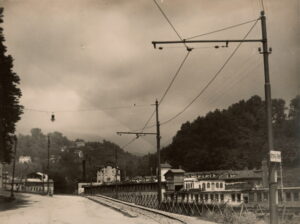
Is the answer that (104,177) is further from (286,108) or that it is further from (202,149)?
(286,108)

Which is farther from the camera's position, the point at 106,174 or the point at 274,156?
the point at 106,174

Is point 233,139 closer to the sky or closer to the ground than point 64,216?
closer to the sky

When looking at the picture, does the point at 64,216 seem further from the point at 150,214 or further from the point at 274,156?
the point at 274,156

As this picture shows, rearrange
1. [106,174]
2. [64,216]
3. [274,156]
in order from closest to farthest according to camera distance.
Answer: [274,156]
[64,216]
[106,174]

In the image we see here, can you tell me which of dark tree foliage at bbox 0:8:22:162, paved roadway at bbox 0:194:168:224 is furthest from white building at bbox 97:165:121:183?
paved roadway at bbox 0:194:168:224

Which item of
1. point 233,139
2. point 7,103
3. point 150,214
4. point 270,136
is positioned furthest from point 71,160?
point 270,136

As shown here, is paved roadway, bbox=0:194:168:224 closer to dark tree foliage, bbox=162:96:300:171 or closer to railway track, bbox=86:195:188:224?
railway track, bbox=86:195:188:224

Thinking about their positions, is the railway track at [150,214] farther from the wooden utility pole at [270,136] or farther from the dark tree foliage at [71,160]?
the dark tree foliage at [71,160]
